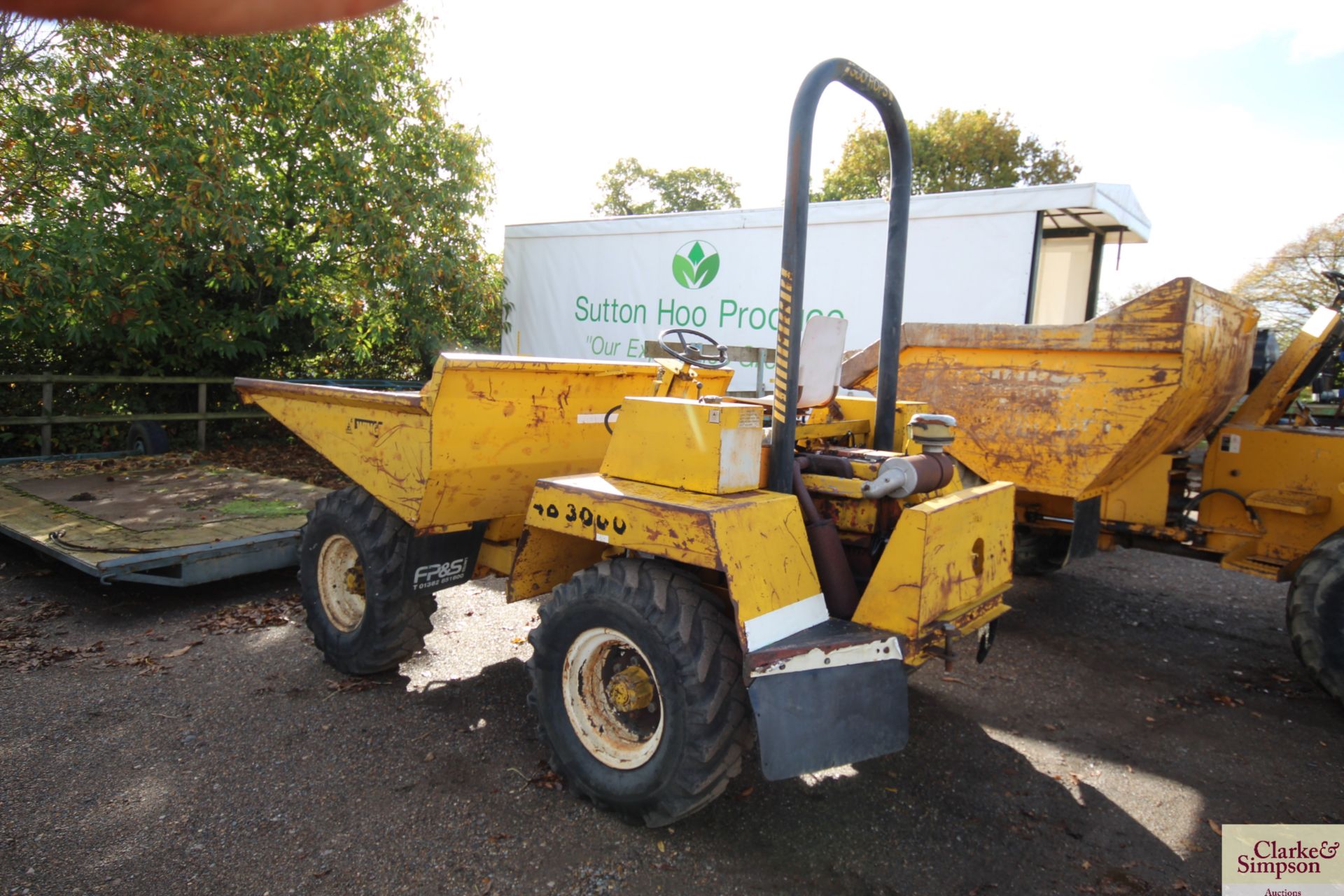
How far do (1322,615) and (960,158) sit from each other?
76.3ft

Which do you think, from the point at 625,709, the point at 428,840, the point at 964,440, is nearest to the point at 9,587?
the point at 428,840

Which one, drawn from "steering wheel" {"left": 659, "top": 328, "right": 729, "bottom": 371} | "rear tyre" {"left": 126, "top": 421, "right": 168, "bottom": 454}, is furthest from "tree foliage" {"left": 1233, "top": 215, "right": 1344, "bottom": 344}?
"rear tyre" {"left": 126, "top": 421, "right": 168, "bottom": 454}

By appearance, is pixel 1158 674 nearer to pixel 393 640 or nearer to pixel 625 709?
A: pixel 625 709

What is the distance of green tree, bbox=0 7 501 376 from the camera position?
784 cm

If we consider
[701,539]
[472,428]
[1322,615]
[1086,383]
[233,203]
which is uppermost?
[233,203]

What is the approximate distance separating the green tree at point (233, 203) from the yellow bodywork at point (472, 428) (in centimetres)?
538

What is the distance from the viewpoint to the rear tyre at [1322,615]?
3.98 meters

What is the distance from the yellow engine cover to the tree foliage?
1622 cm

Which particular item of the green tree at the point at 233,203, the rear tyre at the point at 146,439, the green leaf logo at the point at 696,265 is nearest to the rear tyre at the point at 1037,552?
the green leaf logo at the point at 696,265

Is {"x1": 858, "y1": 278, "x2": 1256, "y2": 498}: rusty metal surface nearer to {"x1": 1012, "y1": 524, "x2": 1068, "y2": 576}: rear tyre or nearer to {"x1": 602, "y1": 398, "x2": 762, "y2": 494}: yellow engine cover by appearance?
{"x1": 1012, "y1": 524, "x2": 1068, "y2": 576}: rear tyre

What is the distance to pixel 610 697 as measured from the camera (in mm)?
3152

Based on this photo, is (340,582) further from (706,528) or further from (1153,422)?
(1153,422)

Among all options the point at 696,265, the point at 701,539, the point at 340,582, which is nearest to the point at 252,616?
the point at 340,582

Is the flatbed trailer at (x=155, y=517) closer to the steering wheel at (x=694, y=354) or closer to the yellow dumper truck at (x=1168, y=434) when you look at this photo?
the steering wheel at (x=694, y=354)
